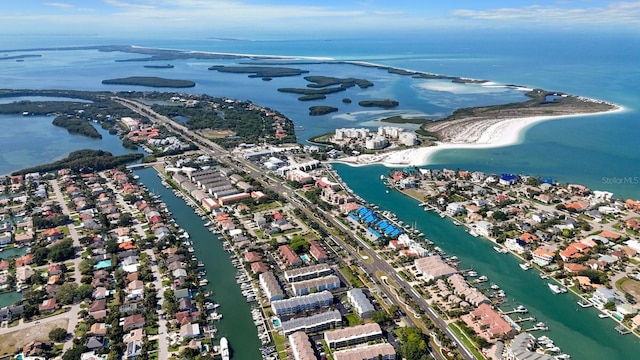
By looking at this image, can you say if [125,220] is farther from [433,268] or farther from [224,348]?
[433,268]

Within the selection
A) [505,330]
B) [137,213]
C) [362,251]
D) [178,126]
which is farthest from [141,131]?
[505,330]

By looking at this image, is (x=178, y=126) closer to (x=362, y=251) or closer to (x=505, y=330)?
(x=362, y=251)

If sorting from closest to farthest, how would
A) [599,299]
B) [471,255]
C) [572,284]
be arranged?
[599,299]
[572,284]
[471,255]

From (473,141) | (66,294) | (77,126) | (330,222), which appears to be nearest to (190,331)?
(66,294)

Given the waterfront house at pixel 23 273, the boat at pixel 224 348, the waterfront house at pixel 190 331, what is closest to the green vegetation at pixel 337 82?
the waterfront house at pixel 23 273

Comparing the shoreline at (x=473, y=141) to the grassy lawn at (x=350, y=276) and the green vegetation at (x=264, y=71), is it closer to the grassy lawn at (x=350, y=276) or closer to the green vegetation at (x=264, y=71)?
the grassy lawn at (x=350, y=276)

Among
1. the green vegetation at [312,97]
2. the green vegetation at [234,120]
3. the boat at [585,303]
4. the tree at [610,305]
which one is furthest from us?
the green vegetation at [312,97]

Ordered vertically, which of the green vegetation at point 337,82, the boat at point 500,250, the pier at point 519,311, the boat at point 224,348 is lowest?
the boat at point 224,348
